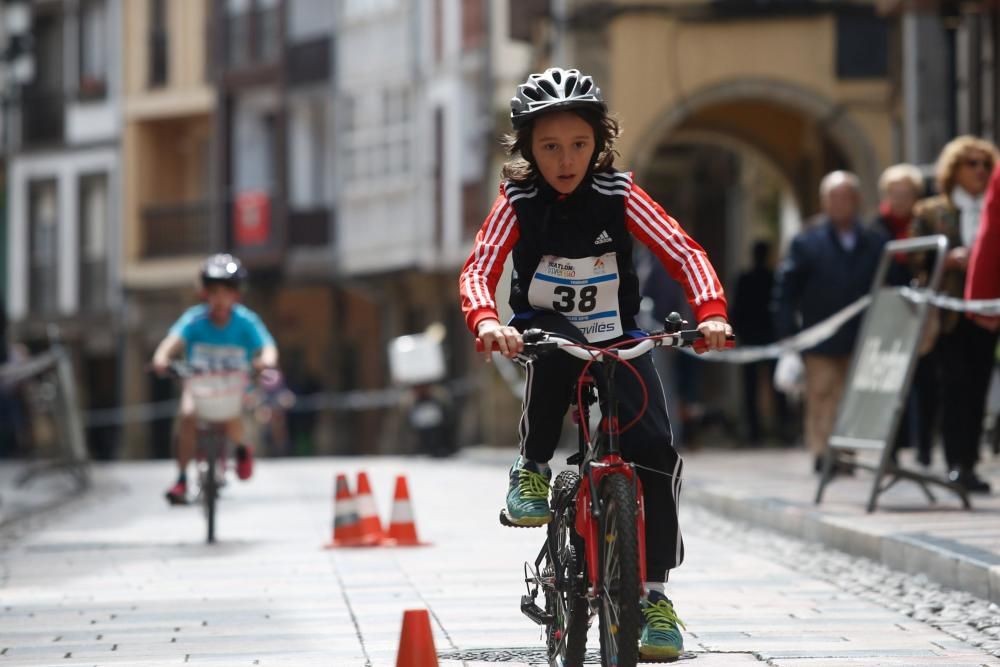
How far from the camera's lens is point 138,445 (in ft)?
146

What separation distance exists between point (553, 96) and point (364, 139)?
35.1 meters

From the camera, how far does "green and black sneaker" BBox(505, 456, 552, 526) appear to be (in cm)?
624

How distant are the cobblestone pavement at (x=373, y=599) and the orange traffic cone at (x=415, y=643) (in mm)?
1163

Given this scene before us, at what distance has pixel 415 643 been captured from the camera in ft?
19.0

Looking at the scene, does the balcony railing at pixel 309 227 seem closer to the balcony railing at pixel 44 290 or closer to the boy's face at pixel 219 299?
the balcony railing at pixel 44 290

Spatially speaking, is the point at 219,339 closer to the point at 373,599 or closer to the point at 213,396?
the point at 213,396

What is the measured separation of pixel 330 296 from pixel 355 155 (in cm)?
393

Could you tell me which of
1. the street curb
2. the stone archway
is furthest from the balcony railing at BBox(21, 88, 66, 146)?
the street curb

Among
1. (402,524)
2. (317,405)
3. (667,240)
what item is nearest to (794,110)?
(402,524)

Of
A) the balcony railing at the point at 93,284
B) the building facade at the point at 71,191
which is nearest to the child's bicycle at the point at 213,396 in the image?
the building facade at the point at 71,191

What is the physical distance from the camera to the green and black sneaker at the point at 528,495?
6238 mm

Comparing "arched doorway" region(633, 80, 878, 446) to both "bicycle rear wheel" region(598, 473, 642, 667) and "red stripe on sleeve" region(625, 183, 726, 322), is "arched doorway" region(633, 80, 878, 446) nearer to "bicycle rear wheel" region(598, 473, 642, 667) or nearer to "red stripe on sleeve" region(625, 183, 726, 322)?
"red stripe on sleeve" region(625, 183, 726, 322)

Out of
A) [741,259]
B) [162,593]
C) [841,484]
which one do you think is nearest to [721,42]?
[741,259]

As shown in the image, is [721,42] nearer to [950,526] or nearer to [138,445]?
[950,526]
